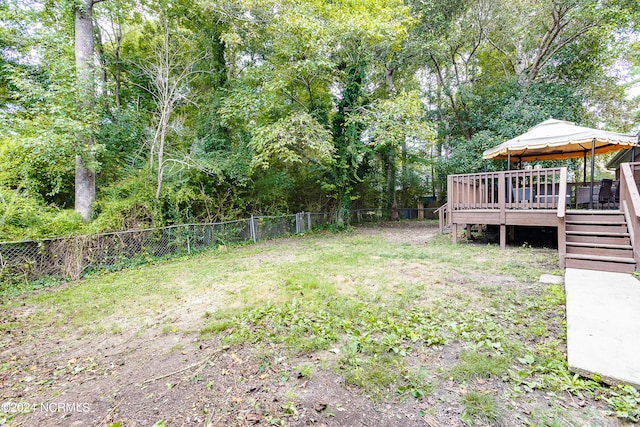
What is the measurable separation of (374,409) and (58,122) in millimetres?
7311

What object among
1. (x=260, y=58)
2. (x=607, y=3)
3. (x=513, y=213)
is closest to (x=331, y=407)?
(x=513, y=213)

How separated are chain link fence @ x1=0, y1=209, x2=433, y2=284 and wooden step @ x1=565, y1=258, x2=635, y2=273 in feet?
26.1

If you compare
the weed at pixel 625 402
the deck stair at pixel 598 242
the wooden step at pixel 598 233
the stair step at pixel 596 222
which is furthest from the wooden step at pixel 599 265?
the weed at pixel 625 402

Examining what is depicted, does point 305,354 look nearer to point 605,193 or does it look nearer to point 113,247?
point 113,247

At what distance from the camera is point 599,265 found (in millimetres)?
4438

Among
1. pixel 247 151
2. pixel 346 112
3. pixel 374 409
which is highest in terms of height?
pixel 346 112

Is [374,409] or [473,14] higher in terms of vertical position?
[473,14]

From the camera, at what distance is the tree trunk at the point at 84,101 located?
613 centimetres

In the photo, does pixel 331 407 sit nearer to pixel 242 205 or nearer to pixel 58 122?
pixel 58 122

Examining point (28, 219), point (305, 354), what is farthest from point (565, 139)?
point (28, 219)

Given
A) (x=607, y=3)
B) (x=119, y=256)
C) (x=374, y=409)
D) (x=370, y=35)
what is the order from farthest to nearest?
1. (x=607, y=3)
2. (x=370, y=35)
3. (x=119, y=256)
4. (x=374, y=409)

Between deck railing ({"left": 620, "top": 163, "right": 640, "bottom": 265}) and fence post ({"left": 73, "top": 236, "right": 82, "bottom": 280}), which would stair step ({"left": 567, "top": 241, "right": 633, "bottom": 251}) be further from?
fence post ({"left": 73, "top": 236, "right": 82, "bottom": 280})

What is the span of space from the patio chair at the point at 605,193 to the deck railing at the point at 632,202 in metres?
1.61

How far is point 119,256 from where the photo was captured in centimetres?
613
